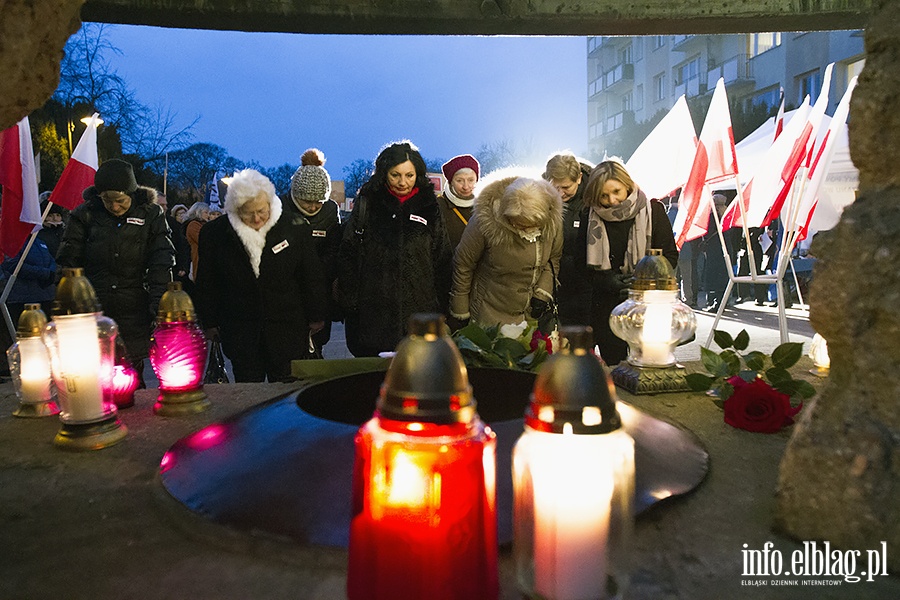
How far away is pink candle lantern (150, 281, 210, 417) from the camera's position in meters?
2.52

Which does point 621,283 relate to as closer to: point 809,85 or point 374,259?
point 374,259

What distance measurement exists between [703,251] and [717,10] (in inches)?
331

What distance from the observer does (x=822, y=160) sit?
215 inches

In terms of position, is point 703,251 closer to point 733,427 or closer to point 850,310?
point 733,427

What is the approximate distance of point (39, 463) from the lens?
77.7 inches

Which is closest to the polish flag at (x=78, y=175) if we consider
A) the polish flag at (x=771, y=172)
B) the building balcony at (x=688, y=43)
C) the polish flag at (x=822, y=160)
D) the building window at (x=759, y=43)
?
the polish flag at (x=771, y=172)

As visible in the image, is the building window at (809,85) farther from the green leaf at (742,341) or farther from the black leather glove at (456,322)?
the green leaf at (742,341)

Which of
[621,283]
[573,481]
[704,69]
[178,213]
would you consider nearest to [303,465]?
[573,481]

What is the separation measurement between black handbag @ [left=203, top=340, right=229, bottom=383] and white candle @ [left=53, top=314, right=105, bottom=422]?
2301mm

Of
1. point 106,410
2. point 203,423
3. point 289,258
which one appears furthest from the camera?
point 289,258

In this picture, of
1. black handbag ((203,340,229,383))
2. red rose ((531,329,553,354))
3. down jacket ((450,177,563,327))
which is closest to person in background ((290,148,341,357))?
black handbag ((203,340,229,383))

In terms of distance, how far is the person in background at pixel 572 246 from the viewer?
4.39 meters

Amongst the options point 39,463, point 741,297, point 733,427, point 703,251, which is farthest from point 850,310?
point 741,297

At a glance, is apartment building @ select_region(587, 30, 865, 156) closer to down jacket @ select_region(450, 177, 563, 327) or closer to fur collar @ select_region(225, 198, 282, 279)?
down jacket @ select_region(450, 177, 563, 327)
